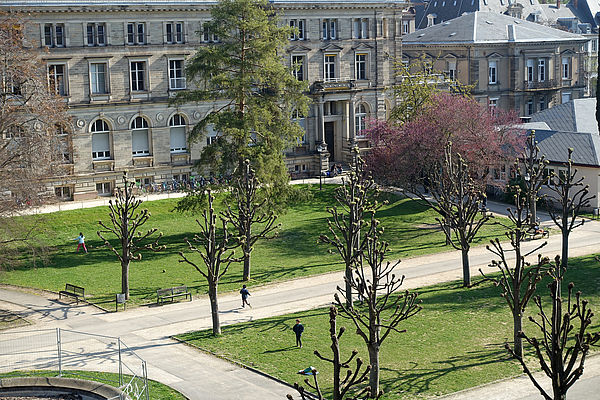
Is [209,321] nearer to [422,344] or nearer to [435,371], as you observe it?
[422,344]

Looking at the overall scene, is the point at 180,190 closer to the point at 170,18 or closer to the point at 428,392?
the point at 170,18

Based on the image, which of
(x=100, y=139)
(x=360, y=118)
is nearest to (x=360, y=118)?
(x=360, y=118)

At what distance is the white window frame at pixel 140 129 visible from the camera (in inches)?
2793

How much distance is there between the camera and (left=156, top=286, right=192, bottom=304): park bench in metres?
45.1

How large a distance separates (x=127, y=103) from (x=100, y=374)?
38327 mm

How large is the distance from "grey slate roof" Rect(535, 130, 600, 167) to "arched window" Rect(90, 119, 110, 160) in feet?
105

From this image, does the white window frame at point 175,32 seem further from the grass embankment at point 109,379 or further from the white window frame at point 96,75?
the grass embankment at point 109,379

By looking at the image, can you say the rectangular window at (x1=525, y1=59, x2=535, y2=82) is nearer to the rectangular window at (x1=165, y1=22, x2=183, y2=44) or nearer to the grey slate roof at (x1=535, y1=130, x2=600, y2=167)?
the grey slate roof at (x1=535, y1=130, x2=600, y2=167)

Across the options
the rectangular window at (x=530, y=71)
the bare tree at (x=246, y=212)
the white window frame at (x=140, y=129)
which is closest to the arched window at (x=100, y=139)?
the white window frame at (x=140, y=129)

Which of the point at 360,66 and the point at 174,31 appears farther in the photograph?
the point at 360,66

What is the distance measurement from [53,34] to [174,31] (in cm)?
943

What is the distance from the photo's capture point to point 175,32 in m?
71.6

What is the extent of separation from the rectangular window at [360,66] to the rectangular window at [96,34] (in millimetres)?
22690

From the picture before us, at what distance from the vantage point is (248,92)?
58.0 meters
